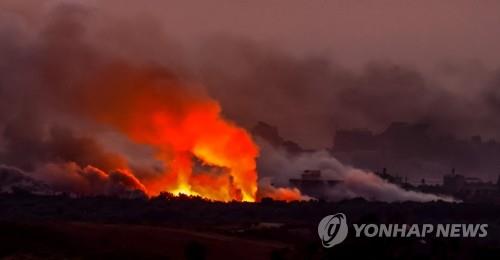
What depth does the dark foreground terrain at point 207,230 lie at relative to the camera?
231 feet

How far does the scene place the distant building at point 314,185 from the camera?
18912 centimetres

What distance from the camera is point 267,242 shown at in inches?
4058

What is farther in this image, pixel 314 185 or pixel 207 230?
pixel 314 185

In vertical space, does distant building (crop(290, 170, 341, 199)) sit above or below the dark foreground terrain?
above

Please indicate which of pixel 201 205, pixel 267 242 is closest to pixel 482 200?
pixel 201 205

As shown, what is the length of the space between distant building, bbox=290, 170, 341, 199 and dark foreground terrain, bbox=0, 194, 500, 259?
2511cm

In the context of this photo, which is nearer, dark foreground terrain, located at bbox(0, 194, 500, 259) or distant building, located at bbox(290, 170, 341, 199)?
dark foreground terrain, located at bbox(0, 194, 500, 259)

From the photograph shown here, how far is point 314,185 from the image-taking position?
629 feet

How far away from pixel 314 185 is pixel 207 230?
8229 centimetres

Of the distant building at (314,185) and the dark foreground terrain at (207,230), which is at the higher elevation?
the distant building at (314,185)

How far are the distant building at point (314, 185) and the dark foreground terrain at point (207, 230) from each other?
25106 millimetres

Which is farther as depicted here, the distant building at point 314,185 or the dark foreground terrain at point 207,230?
the distant building at point 314,185

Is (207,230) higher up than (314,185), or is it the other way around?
(314,185)

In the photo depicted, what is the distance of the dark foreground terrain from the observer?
7031 cm
